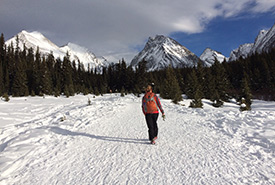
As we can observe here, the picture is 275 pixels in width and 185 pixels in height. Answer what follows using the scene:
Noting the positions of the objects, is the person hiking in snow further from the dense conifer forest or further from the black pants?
the dense conifer forest

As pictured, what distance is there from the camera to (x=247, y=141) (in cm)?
506

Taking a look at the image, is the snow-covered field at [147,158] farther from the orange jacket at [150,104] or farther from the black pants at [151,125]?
the orange jacket at [150,104]

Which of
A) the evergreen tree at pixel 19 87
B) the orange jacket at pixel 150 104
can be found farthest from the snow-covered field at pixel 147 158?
the evergreen tree at pixel 19 87

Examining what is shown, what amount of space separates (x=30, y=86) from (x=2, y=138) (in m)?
44.7

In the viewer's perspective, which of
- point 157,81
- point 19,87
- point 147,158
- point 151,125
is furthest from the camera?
point 157,81

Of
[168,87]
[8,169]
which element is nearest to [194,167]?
[8,169]

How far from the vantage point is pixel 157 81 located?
175ft

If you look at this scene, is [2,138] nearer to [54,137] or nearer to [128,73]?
[54,137]

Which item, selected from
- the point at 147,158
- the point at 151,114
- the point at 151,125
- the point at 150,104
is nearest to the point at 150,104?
the point at 150,104

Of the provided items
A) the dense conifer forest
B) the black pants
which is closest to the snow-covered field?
the black pants

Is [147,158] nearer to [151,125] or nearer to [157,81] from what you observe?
[151,125]

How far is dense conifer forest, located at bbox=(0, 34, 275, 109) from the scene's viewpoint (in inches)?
1148

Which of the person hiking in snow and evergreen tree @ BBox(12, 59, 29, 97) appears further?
evergreen tree @ BBox(12, 59, 29, 97)

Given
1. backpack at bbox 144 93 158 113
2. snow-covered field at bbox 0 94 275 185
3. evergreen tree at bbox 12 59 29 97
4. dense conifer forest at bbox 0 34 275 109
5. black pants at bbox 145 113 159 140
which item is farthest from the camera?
evergreen tree at bbox 12 59 29 97
